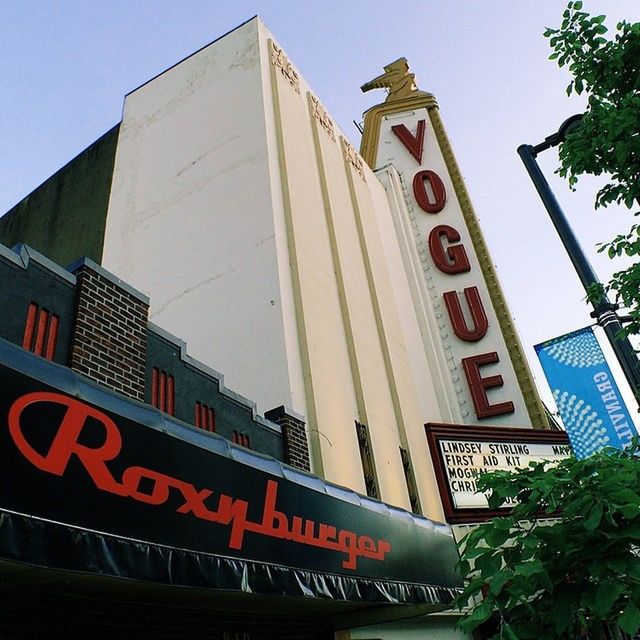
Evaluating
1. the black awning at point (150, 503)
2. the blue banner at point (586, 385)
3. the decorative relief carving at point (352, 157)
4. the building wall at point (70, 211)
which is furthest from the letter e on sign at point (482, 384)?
the building wall at point (70, 211)

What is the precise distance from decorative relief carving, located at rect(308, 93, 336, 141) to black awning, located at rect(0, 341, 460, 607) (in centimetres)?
1473

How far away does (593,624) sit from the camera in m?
4.51

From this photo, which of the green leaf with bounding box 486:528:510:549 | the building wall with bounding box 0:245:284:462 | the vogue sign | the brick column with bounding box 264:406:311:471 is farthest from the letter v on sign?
the green leaf with bounding box 486:528:510:549

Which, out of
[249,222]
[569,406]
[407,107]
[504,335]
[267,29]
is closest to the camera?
[569,406]

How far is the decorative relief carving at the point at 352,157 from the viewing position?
20506 mm

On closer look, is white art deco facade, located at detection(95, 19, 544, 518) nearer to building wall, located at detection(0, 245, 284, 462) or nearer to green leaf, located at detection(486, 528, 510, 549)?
building wall, located at detection(0, 245, 284, 462)

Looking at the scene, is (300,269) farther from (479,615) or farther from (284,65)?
(479,615)

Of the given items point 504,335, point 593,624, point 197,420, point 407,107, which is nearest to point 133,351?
point 197,420

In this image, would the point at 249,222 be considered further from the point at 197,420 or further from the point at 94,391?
the point at 94,391

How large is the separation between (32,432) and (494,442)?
14290mm

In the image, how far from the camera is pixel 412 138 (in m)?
27.3

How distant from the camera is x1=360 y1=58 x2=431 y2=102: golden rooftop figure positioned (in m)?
30.8

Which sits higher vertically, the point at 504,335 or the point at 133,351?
the point at 504,335

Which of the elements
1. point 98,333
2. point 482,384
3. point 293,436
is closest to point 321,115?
point 482,384
